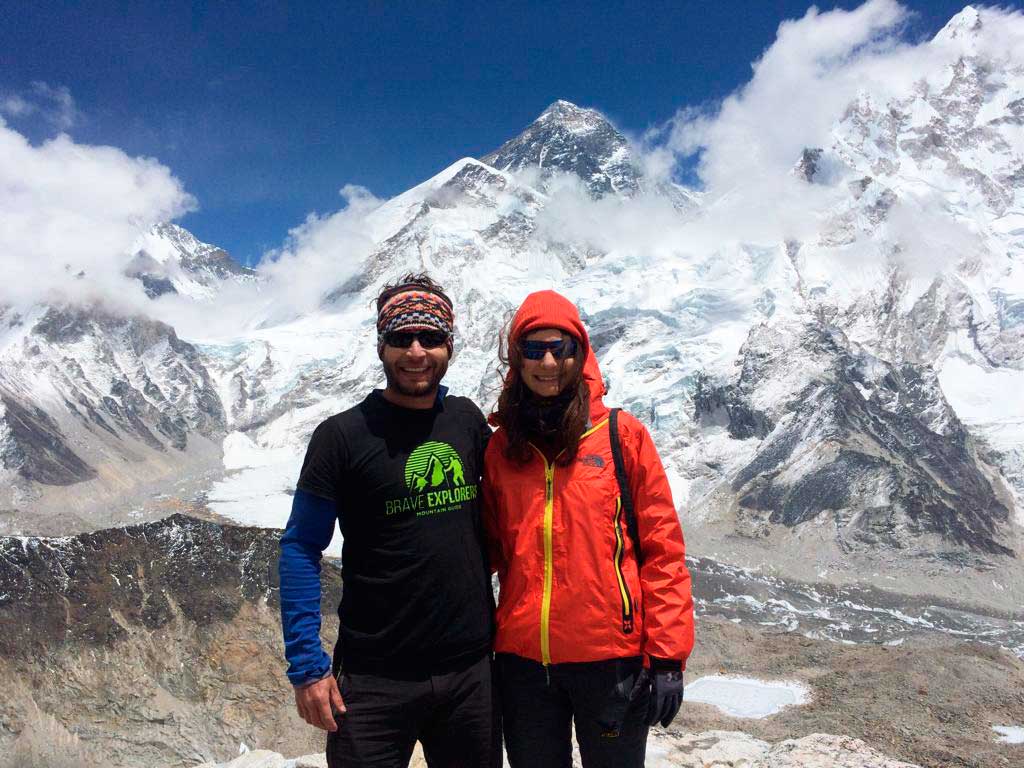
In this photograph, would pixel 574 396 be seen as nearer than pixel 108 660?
Yes

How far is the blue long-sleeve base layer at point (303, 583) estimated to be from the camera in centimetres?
485

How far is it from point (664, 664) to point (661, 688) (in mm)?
172

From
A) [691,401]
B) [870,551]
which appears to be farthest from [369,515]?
[691,401]

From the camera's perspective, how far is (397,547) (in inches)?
197

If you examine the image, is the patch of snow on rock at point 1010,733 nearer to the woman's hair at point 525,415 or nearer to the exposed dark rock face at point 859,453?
the woman's hair at point 525,415

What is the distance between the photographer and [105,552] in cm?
3353

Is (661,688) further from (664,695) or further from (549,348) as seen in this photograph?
(549,348)

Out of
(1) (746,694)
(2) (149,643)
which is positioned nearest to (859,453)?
(1) (746,694)

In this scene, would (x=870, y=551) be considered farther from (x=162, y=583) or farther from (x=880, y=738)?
(x=162, y=583)

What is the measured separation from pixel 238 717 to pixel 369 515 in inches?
1060

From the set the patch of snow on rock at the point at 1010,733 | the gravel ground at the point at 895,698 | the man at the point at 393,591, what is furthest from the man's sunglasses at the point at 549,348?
the patch of snow on rock at the point at 1010,733

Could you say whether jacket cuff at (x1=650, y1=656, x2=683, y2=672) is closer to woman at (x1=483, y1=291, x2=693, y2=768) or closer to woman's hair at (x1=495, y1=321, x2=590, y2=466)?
woman at (x1=483, y1=291, x2=693, y2=768)

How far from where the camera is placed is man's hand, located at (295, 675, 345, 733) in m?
4.84

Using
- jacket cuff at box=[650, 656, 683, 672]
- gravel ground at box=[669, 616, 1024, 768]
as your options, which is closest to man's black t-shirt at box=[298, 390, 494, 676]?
jacket cuff at box=[650, 656, 683, 672]
